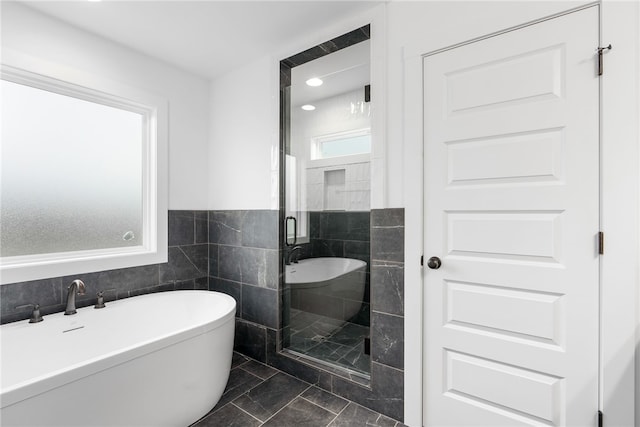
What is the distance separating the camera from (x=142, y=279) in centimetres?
237

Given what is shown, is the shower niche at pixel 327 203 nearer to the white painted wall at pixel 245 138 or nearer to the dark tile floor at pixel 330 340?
the dark tile floor at pixel 330 340

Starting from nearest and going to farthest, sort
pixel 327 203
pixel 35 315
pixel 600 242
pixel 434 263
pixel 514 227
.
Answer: pixel 600 242
pixel 514 227
pixel 434 263
pixel 35 315
pixel 327 203

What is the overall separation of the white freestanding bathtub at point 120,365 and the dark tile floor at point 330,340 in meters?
0.59

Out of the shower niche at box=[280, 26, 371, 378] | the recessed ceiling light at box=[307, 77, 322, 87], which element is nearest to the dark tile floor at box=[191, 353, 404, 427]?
the shower niche at box=[280, 26, 371, 378]

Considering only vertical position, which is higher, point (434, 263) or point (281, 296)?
point (434, 263)

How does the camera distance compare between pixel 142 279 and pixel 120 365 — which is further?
pixel 142 279

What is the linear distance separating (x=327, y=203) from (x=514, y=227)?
1185 mm

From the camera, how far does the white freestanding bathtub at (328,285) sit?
2.04 m

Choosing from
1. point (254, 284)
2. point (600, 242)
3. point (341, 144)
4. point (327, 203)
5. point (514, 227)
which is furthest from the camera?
point (254, 284)

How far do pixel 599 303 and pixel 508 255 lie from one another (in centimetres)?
38

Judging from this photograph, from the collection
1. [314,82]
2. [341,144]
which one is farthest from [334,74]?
[341,144]

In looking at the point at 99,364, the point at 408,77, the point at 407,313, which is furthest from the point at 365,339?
the point at 408,77

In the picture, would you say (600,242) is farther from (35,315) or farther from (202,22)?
(35,315)

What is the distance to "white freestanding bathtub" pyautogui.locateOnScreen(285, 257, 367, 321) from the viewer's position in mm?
2043
